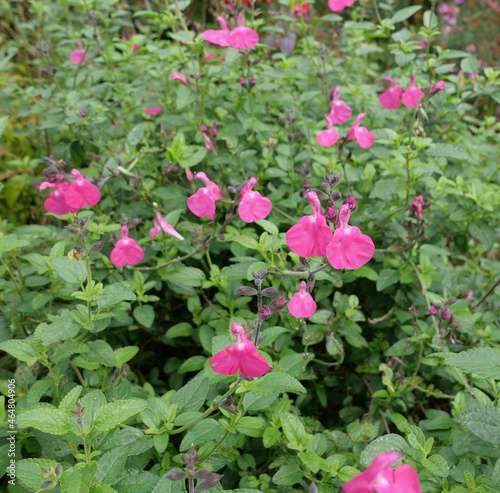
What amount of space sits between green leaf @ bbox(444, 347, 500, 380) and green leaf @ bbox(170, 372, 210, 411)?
0.82 m

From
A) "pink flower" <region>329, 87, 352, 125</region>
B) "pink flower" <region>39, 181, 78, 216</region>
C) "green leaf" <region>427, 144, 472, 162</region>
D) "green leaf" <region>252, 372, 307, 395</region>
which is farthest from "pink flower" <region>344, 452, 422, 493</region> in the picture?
"pink flower" <region>329, 87, 352, 125</region>

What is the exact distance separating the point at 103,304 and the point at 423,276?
1.57m

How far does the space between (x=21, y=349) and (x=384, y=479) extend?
1.25m

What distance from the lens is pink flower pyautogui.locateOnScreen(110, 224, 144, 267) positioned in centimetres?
180

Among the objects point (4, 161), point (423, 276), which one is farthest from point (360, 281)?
point (4, 161)

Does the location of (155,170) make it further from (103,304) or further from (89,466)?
(89,466)

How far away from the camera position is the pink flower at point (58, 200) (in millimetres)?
1967

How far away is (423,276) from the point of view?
2129mm

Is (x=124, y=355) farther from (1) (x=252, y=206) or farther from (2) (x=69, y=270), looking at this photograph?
(1) (x=252, y=206)

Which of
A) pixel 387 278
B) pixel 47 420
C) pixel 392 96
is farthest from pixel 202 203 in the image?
pixel 392 96

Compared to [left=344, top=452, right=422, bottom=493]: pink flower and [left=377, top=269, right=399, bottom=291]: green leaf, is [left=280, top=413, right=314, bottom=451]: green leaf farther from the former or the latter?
[left=377, top=269, right=399, bottom=291]: green leaf

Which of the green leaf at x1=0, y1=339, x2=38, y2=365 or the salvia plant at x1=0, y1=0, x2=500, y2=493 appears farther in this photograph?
the green leaf at x1=0, y1=339, x2=38, y2=365

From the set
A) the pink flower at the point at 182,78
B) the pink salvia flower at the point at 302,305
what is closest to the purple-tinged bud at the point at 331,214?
the pink salvia flower at the point at 302,305

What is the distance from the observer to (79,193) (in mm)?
1908
